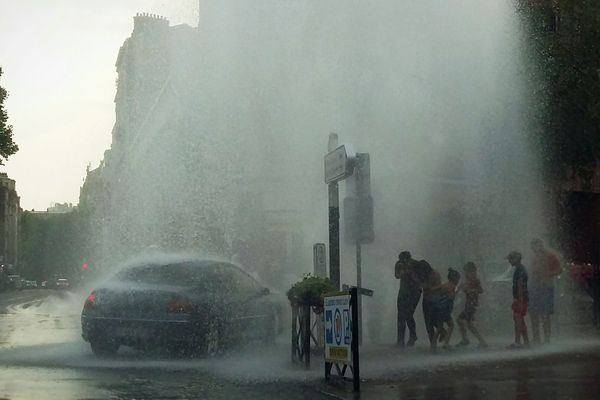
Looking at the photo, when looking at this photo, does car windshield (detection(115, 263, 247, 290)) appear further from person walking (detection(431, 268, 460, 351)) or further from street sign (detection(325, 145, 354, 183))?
person walking (detection(431, 268, 460, 351))

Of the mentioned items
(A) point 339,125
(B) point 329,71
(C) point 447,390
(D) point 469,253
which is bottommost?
(C) point 447,390

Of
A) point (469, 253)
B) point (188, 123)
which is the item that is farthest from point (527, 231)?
point (188, 123)

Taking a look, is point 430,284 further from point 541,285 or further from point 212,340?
point 212,340

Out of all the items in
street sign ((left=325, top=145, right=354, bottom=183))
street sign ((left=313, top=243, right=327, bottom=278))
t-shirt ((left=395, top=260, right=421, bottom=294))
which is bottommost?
t-shirt ((left=395, top=260, right=421, bottom=294))

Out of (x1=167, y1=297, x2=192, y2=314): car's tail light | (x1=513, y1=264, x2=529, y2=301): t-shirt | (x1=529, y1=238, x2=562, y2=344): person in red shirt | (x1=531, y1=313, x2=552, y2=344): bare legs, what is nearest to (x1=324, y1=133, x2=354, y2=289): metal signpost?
(x1=167, y1=297, x2=192, y2=314): car's tail light

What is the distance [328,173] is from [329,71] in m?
8.54

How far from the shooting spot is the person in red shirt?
1497cm

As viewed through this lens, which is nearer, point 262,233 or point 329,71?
point 329,71

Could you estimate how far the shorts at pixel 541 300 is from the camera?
589 inches

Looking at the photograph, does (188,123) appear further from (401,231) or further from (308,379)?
(308,379)

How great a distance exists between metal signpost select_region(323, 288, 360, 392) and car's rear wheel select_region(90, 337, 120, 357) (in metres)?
4.35

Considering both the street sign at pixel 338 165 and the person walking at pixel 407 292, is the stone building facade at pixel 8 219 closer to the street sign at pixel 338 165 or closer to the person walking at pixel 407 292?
the person walking at pixel 407 292

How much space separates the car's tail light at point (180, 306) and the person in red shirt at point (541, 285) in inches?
223

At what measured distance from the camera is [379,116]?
66.3ft
